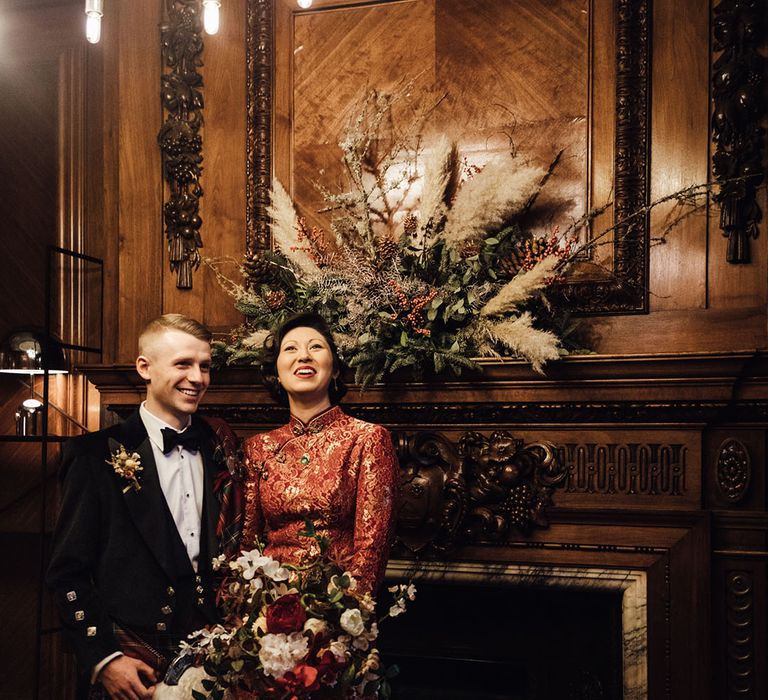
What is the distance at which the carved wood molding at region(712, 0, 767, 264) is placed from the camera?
312 cm

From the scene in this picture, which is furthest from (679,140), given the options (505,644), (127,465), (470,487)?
(127,465)

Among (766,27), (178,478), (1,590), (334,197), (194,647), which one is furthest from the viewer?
(1,590)

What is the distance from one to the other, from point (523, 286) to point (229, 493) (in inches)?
46.4

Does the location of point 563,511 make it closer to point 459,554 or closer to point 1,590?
point 459,554

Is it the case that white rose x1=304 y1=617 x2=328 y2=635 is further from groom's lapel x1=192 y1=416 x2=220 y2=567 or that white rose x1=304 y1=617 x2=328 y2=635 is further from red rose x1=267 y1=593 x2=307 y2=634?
groom's lapel x1=192 y1=416 x2=220 y2=567

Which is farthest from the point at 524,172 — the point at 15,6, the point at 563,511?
the point at 15,6

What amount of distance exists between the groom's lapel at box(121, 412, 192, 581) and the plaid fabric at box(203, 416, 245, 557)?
0.42 feet

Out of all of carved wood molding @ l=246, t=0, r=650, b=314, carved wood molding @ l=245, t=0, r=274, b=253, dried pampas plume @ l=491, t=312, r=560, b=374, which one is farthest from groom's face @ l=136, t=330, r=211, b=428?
carved wood molding @ l=246, t=0, r=650, b=314

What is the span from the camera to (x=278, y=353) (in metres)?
2.77

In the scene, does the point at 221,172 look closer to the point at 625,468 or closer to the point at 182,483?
the point at 182,483

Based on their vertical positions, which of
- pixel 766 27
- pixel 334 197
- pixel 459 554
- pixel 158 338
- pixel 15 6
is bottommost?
pixel 459 554

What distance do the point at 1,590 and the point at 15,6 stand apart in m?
2.66

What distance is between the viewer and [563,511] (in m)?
3.19

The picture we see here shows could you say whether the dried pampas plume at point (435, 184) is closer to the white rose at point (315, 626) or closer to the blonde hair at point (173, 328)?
the blonde hair at point (173, 328)
